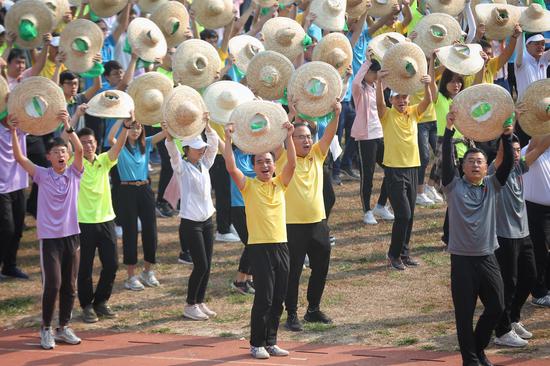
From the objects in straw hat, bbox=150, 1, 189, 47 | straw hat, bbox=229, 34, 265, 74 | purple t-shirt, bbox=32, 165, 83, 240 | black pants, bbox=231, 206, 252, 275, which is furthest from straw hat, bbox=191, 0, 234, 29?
purple t-shirt, bbox=32, 165, 83, 240

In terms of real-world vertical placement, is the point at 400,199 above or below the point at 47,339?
above

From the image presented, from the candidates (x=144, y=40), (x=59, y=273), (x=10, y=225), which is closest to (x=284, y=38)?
(x=144, y=40)

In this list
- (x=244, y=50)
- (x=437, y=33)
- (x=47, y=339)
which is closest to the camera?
(x=47, y=339)

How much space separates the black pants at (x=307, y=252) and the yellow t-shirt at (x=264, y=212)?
24.9 inches

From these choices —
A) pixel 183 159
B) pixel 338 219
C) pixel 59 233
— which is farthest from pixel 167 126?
pixel 338 219

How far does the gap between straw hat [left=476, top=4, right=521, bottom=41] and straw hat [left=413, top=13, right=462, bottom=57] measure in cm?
54

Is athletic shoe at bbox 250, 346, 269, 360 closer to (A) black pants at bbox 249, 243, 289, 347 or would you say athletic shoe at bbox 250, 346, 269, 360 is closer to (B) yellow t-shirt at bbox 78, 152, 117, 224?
(A) black pants at bbox 249, 243, 289, 347

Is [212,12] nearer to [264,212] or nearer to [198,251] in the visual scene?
[198,251]

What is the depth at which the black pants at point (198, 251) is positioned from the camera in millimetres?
11648

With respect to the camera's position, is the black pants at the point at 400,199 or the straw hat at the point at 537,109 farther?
the black pants at the point at 400,199

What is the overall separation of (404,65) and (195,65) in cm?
241

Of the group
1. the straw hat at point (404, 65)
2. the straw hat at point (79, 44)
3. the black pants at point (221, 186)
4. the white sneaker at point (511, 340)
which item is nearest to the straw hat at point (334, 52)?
the straw hat at point (404, 65)

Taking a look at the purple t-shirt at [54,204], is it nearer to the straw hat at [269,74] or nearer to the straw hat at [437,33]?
the straw hat at [269,74]

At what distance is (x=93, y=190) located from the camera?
11500 mm
